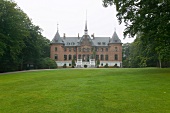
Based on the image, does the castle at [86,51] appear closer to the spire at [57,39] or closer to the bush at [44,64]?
the spire at [57,39]

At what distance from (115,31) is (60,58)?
2043cm

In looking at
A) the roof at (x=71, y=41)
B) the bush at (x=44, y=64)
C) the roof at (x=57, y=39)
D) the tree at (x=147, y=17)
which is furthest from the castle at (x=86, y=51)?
the tree at (x=147, y=17)

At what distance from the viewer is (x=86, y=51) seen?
6975 centimetres

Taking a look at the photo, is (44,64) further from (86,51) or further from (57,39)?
(86,51)

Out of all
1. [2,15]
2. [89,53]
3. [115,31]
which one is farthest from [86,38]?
[2,15]

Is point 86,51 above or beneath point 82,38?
beneath

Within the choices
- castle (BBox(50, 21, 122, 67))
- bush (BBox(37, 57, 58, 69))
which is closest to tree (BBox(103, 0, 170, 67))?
bush (BBox(37, 57, 58, 69))

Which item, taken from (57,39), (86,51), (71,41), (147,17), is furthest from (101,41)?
(147,17)

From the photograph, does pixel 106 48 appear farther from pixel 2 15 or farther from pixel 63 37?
pixel 2 15

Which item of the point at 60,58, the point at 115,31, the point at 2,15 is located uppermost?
the point at 115,31

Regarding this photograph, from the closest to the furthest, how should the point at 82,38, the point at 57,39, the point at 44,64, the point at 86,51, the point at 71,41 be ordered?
the point at 44,64, the point at 86,51, the point at 82,38, the point at 57,39, the point at 71,41

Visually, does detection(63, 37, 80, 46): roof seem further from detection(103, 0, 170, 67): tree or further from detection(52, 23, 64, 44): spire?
detection(103, 0, 170, 67): tree

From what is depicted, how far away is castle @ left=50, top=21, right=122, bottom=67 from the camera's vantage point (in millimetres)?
69562

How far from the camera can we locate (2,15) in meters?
31.0
